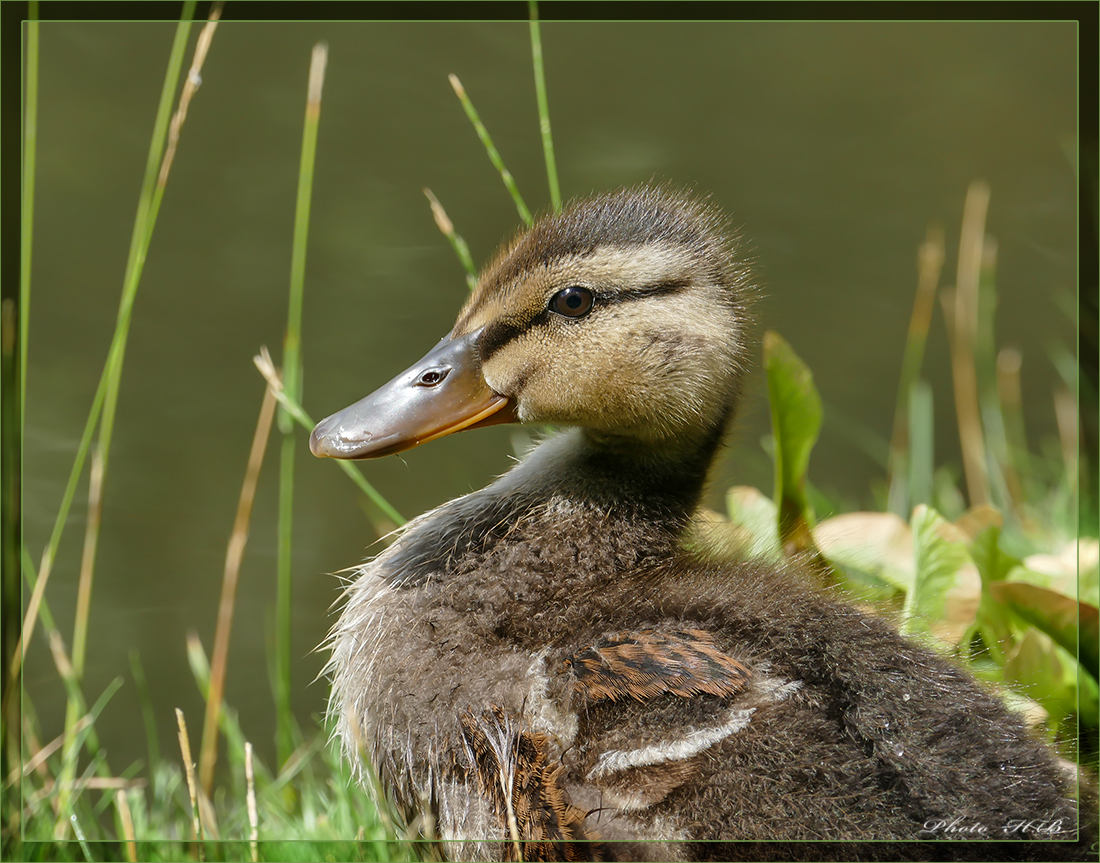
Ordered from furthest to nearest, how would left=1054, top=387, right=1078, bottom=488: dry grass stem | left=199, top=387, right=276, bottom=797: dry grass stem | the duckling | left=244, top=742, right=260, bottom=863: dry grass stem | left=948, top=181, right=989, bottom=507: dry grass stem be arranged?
left=948, top=181, right=989, bottom=507: dry grass stem, left=1054, top=387, right=1078, bottom=488: dry grass stem, left=199, top=387, right=276, bottom=797: dry grass stem, left=244, top=742, right=260, bottom=863: dry grass stem, the duckling

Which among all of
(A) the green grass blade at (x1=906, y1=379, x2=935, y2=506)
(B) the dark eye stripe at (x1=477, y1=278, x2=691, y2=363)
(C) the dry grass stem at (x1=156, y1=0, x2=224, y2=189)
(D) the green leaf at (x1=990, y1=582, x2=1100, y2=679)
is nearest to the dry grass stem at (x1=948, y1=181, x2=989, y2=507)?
(A) the green grass blade at (x1=906, y1=379, x2=935, y2=506)

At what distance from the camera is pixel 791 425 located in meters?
2.72

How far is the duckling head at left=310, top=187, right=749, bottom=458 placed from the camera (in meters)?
2.29

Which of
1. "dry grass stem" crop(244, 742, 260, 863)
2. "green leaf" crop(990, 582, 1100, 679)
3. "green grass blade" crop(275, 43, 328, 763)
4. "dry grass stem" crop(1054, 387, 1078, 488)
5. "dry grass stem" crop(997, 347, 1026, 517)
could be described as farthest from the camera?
"dry grass stem" crop(997, 347, 1026, 517)

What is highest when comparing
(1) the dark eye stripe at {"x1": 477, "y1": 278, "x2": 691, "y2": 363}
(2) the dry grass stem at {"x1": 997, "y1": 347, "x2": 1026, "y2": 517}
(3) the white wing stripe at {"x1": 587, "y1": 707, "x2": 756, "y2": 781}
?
(1) the dark eye stripe at {"x1": 477, "y1": 278, "x2": 691, "y2": 363}

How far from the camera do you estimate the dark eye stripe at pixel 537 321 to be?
90.7 inches

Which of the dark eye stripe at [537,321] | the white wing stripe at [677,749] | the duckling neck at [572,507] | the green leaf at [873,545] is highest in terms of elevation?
the dark eye stripe at [537,321]

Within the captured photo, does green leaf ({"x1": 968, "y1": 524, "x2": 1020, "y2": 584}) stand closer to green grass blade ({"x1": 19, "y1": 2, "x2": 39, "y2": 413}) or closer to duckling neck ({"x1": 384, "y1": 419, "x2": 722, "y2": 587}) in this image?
duckling neck ({"x1": 384, "y1": 419, "x2": 722, "y2": 587})

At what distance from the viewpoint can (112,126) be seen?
5.17 m

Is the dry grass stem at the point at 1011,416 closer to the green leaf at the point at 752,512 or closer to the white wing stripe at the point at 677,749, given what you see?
the green leaf at the point at 752,512

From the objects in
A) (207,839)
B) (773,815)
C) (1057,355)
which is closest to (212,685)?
(207,839)

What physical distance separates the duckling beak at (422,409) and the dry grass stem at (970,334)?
2.45m

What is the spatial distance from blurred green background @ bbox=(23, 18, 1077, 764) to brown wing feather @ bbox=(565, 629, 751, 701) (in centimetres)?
152

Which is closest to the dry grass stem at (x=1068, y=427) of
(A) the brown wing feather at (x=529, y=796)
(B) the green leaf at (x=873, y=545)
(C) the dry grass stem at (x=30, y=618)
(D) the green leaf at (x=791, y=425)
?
(B) the green leaf at (x=873, y=545)
